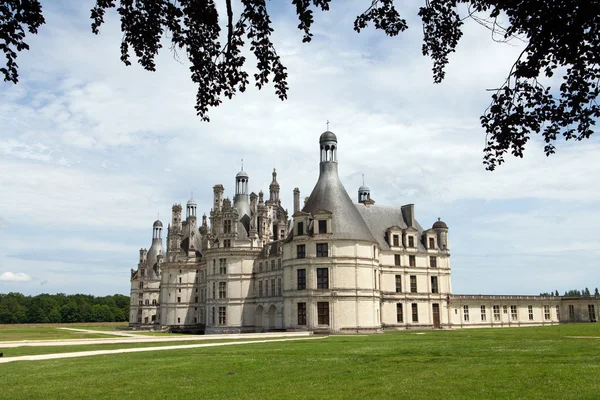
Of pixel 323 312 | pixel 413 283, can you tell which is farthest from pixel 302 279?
pixel 413 283

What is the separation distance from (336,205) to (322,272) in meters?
6.54

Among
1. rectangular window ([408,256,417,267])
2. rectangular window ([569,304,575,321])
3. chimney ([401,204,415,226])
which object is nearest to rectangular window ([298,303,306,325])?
rectangular window ([408,256,417,267])

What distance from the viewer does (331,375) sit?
652 inches

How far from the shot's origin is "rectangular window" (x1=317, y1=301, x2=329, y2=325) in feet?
167

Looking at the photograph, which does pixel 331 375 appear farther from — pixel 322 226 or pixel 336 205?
pixel 336 205

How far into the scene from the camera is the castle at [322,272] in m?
51.6

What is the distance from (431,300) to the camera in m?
60.0

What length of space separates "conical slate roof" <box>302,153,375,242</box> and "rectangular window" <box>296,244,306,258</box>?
3.23 metres

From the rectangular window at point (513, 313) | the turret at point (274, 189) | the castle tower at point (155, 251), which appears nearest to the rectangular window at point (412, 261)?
the rectangular window at point (513, 313)

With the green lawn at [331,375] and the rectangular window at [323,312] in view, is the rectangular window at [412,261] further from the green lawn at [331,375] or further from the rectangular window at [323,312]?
the green lawn at [331,375]

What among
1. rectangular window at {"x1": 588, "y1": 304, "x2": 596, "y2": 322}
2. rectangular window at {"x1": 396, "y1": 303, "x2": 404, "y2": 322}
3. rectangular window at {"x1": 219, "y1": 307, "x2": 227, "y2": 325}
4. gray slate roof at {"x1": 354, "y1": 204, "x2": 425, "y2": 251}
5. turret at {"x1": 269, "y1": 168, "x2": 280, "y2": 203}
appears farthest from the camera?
turret at {"x1": 269, "y1": 168, "x2": 280, "y2": 203}

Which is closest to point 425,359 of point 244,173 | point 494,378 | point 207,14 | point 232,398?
point 494,378

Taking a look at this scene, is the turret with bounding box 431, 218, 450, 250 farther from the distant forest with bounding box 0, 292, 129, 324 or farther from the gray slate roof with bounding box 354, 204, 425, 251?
the distant forest with bounding box 0, 292, 129, 324

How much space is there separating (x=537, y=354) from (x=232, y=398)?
467 inches
